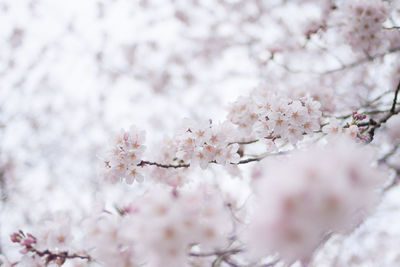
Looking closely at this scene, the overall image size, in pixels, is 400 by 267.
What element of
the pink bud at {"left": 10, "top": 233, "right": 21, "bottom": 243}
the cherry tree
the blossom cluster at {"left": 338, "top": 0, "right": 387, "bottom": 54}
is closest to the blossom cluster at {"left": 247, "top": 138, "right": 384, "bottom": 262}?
the cherry tree

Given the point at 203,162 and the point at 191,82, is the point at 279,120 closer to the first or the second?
the point at 203,162

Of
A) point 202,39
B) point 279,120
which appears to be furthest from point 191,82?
point 279,120

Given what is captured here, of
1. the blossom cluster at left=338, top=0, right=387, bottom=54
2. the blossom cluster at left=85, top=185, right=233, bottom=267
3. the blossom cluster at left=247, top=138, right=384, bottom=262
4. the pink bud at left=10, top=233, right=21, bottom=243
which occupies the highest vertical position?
the blossom cluster at left=338, top=0, right=387, bottom=54

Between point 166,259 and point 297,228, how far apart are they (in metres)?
0.55

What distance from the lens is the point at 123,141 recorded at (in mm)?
2430

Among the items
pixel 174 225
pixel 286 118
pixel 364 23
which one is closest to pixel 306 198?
pixel 174 225

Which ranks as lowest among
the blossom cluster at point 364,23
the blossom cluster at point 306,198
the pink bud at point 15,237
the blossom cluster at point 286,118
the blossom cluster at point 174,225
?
the blossom cluster at point 306,198

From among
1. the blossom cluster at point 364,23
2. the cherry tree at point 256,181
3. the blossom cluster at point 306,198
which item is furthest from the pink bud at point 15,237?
the blossom cluster at point 364,23

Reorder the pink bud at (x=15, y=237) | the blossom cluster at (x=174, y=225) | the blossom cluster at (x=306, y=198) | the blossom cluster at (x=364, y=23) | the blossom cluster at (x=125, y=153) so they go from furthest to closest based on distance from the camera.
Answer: the blossom cluster at (x=364, y=23) → the blossom cluster at (x=125, y=153) → the pink bud at (x=15, y=237) → the blossom cluster at (x=174, y=225) → the blossom cluster at (x=306, y=198)

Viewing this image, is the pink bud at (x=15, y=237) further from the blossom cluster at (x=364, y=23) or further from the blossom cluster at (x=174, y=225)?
the blossom cluster at (x=364, y=23)

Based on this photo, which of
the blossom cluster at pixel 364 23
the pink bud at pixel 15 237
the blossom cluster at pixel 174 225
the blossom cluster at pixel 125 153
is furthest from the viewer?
the blossom cluster at pixel 364 23

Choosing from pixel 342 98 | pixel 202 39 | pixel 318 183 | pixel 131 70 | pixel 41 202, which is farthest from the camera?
pixel 131 70

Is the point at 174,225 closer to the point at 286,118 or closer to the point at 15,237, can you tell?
the point at 15,237

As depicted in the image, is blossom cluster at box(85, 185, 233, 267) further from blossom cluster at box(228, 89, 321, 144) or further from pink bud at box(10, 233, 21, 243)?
blossom cluster at box(228, 89, 321, 144)
